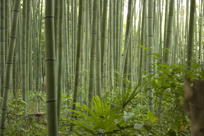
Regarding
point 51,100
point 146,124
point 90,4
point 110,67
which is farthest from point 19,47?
point 146,124

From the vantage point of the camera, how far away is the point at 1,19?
3482 millimetres

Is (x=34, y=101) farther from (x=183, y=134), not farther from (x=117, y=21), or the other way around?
(x=183, y=134)

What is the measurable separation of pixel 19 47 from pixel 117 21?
1.79 metres

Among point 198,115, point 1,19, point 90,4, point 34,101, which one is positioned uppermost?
point 90,4

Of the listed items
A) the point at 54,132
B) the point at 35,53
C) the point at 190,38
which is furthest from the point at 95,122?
the point at 35,53

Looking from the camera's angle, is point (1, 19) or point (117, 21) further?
point (117, 21)

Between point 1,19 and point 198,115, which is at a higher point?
point 1,19

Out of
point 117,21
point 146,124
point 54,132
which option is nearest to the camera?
point 146,124

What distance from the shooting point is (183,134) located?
193cm

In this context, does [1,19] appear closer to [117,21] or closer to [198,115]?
[117,21]

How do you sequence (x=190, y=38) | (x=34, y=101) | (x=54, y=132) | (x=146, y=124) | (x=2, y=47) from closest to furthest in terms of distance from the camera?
(x=146, y=124), (x=54, y=132), (x=190, y=38), (x=2, y=47), (x=34, y=101)

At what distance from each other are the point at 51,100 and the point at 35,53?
627 centimetres

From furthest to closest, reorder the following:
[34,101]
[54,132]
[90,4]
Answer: [34,101]
[90,4]
[54,132]

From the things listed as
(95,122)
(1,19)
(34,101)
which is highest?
(1,19)
